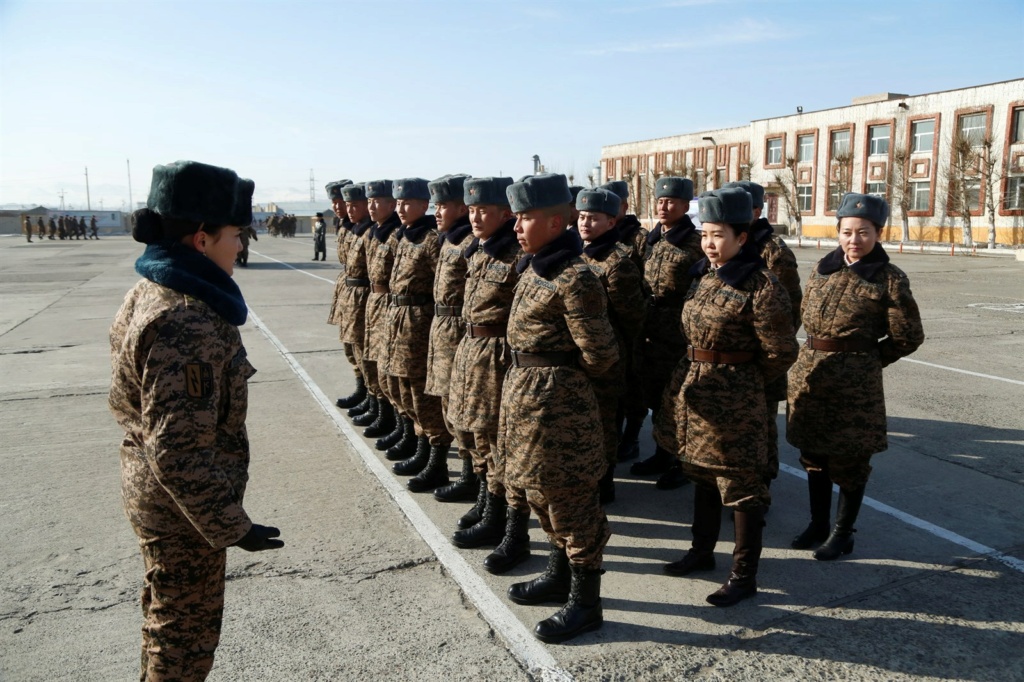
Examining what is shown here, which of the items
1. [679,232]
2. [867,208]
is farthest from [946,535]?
[679,232]

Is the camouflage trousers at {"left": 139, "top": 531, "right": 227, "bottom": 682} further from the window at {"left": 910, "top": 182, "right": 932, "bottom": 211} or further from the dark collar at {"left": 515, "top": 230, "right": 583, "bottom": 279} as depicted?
the window at {"left": 910, "top": 182, "right": 932, "bottom": 211}

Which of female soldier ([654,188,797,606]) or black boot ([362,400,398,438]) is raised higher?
female soldier ([654,188,797,606])

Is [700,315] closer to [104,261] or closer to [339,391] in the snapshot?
[339,391]

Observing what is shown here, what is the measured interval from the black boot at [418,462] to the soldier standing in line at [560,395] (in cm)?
210

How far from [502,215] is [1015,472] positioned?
423 centimetres

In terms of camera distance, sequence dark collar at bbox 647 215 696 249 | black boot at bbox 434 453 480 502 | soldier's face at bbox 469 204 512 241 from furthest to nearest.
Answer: dark collar at bbox 647 215 696 249
black boot at bbox 434 453 480 502
soldier's face at bbox 469 204 512 241

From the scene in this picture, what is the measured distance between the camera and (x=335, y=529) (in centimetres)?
467

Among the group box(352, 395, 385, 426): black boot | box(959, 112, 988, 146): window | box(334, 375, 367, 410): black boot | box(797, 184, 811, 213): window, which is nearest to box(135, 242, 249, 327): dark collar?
box(352, 395, 385, 426): black boot

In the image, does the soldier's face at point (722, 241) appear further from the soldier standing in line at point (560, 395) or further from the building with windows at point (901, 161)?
the building with windows at point (901, 161)

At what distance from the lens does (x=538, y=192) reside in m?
3.53

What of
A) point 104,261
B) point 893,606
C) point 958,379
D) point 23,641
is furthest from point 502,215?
point 104,261

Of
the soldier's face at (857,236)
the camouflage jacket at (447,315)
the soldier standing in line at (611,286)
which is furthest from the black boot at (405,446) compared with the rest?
the soldier's face at (857,236)

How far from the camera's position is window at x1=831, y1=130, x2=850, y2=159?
46.7 meters

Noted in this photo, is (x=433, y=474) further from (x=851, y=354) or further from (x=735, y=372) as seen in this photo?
(x=851, y=354)
